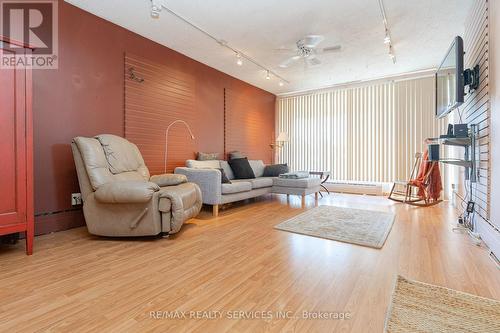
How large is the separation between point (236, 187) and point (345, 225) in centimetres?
168

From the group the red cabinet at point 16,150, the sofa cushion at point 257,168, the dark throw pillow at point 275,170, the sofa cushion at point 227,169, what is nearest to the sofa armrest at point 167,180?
the red cabinet at point 16,150

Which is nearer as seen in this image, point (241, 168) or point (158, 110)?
point (158, 110)

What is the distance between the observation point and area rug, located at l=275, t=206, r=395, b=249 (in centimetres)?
265

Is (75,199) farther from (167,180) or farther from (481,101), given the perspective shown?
(481,101)

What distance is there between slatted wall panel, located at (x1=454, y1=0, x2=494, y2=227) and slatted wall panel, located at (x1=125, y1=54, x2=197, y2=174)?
13.3ft

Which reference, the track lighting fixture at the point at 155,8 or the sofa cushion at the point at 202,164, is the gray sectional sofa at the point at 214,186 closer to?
the sofa cushion at the point at 202,164

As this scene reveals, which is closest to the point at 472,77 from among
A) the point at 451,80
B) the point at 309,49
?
the point at 451,80

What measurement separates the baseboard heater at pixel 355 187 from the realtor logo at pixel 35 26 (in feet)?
18.8

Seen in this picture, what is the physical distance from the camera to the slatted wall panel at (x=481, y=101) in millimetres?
2502

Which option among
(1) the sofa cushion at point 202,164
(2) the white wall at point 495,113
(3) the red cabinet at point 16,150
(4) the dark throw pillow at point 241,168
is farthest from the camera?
(4) the dark throw pillow at point 241,168

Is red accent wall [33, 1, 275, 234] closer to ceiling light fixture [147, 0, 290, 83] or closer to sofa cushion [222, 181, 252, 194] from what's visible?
ceiling light fixture [147, 0, 290, 83]

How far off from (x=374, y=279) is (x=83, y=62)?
3898 mm

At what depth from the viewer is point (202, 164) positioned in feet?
14.3

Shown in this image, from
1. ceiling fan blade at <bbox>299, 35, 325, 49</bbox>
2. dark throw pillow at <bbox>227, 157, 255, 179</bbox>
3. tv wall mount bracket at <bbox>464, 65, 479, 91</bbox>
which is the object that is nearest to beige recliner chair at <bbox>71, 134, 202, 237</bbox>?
dark throw pillow at <bbox>227, 157, 255, 179</bbox>
